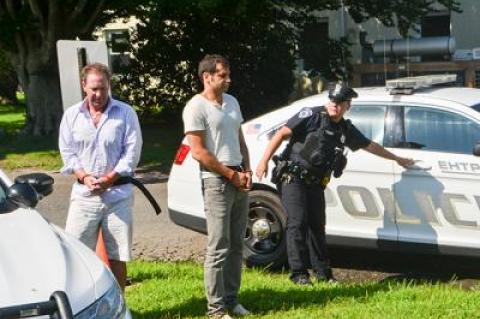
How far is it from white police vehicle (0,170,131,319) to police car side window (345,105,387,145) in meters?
3.70

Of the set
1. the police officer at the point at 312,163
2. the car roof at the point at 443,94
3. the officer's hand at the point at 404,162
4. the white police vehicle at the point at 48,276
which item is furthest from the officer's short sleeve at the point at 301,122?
the white police vehicle at the point at 48,276

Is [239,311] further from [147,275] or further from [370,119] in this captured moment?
[370,119]

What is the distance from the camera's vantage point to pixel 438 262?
7922 millimetres

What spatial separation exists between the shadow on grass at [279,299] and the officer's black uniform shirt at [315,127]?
45.7 inches

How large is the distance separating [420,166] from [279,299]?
5.78 feet

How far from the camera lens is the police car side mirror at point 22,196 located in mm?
4719

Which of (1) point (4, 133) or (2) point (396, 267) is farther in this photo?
(1) point (4, 133)

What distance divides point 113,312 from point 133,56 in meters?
17.5

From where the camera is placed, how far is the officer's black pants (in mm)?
6840

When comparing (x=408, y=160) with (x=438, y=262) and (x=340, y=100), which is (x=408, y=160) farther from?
(x=438, y=262)

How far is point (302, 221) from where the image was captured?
6844mm

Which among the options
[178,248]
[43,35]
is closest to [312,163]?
[178,248]

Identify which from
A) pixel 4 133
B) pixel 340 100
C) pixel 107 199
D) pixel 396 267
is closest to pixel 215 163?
pixel 107 199

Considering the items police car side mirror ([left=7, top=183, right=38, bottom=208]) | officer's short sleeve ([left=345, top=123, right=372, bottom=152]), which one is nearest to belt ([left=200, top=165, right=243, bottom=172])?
police car side mirror ([left=7, top=183, right=38, bottom=208])
